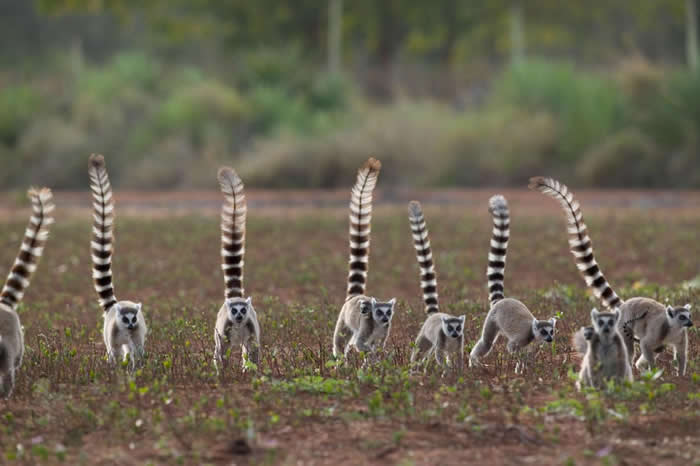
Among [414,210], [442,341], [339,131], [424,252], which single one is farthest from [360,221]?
[339,131]

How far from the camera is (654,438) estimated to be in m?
7.35

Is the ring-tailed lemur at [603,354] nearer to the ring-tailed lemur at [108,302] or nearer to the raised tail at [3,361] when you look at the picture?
the ring-tailed lemur at [108,302]

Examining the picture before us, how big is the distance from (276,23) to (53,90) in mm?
16680

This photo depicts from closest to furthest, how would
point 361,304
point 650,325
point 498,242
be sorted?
point 650,325, point 361,304, point 498,242

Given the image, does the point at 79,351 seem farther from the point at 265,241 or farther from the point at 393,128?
the point at 393,128

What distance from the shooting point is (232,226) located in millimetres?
10477

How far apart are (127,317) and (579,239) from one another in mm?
4039

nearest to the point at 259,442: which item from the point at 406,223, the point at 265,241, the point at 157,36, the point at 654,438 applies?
the point at 654,438

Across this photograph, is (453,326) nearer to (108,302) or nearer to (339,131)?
(108,302)

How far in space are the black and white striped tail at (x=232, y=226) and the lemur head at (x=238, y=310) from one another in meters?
0.95

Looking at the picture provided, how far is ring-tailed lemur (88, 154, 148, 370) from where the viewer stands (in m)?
9.62

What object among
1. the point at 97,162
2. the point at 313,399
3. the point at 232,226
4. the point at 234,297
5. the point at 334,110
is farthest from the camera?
the point at 334,110

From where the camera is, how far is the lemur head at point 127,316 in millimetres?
9547

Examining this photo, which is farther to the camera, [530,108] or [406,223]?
[530,108]
